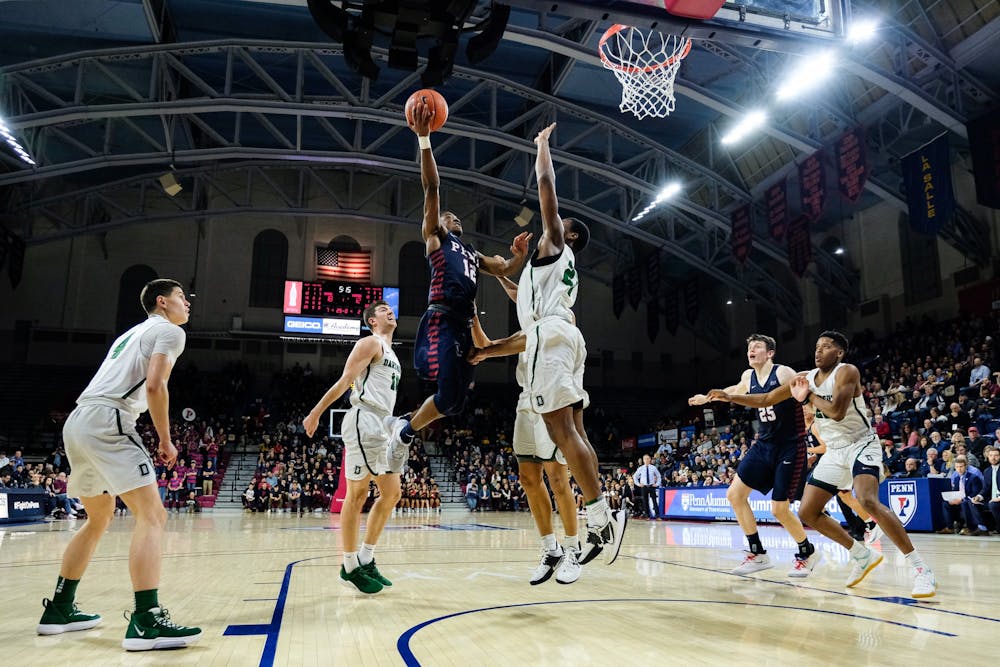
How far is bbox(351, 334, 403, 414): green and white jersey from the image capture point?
17.1 ft

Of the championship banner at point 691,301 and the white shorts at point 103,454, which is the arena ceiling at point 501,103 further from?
the white shorts at point 103,454

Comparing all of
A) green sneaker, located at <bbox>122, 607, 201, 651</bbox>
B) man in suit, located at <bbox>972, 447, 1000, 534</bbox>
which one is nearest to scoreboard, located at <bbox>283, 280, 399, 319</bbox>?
man in suit, located at <bbox>972, 447, 1000, 534</bbox>

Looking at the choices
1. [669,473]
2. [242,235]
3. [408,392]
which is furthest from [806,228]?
[242,235]

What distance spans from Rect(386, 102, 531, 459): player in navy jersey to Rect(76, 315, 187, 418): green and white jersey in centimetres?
172

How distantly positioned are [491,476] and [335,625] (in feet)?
62.3

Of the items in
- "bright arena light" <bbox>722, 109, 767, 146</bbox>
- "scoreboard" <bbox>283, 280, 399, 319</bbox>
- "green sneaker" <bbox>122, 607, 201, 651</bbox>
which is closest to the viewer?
"green sneaker" <bbox>122, 607, 201, 651</bbox>

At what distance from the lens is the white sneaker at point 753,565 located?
604 cm

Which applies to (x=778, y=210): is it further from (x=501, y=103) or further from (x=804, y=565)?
(x=804, y=565)

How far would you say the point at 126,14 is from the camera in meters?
15.6

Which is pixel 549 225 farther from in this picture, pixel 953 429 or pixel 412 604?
pixel 953 429

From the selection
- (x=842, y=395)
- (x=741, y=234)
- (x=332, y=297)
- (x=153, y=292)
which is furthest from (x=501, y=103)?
(x=153, y=292)

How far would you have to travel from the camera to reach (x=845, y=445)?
5145 millimetres

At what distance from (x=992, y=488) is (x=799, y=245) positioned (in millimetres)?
10174

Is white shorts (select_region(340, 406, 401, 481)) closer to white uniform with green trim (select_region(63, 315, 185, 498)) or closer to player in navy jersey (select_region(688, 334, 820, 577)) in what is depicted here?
white uniform with green trim (select_region(63, 315, 185, 498))
